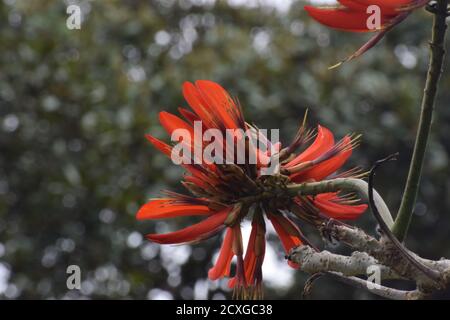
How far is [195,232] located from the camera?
0.83 meters

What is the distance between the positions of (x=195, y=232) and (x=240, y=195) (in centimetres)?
6

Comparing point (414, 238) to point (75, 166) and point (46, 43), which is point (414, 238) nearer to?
point (75, 166)

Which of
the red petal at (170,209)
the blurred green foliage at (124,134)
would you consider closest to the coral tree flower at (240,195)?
the red petal at (170,209)

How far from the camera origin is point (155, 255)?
3.31 m

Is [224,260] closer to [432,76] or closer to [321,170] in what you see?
[321,170]

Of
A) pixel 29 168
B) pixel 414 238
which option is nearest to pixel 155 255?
pixel 29 168

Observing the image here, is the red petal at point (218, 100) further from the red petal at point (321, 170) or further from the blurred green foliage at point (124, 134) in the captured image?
the blurred green foliage at point (124, 134)

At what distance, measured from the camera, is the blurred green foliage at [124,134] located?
3.18 metres

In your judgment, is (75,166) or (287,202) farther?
(75,166)

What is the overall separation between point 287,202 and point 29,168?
260cm

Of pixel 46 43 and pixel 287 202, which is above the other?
pixel 46 43

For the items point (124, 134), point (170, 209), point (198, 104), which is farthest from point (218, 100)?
point (124, 134)

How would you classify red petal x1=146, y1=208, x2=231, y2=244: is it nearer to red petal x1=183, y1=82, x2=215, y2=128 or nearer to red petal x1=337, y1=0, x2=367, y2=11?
red petal x1=183, y1=82, x2=215, y2=128
